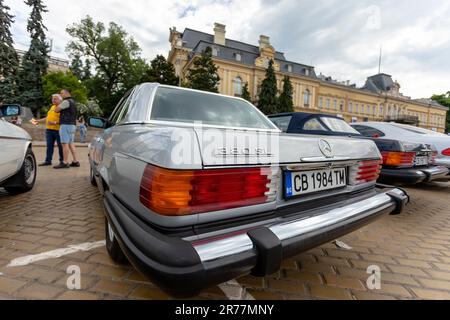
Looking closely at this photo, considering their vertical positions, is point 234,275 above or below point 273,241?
below

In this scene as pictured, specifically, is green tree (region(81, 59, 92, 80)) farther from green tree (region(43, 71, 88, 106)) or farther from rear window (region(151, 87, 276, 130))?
rear window (region(151, 87, 276, 130))

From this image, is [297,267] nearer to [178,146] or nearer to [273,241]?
[273,241]

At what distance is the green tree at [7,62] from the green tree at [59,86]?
3.46 metres

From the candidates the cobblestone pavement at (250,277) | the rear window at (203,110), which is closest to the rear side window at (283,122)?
the rear window at (203,110)

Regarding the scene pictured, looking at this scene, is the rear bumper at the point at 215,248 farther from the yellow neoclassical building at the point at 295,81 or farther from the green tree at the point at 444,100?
the green tree at the point at 444,100

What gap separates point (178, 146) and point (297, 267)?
4.81ft

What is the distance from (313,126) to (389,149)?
45.8 inches

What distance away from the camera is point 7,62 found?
72.4ft

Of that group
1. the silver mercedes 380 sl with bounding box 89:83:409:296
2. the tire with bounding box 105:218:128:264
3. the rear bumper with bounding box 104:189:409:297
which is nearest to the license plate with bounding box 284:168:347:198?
the silver mercedes 380 sl with bounding box 89:83:409:296

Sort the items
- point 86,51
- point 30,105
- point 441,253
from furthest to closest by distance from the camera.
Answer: point 86,51 → point 30,105 → point 441,253

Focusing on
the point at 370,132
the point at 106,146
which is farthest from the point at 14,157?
the point at 370,132

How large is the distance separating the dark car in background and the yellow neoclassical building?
29.4m

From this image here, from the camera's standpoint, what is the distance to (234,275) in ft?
3.37
